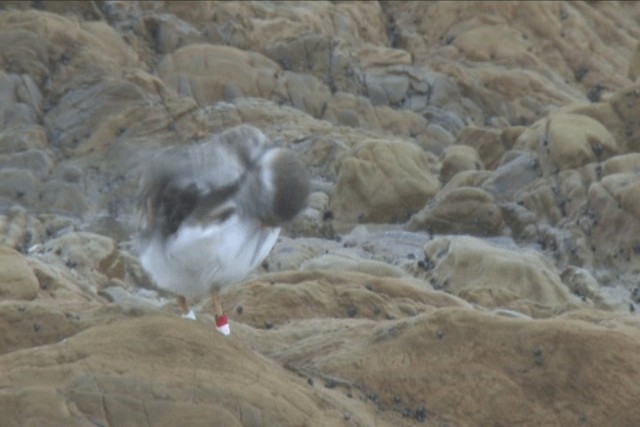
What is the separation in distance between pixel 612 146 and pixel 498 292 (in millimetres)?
7889

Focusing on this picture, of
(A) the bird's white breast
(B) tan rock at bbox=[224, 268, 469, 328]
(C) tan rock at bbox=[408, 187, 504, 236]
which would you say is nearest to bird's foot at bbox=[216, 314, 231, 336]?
(A) the bird's white breast

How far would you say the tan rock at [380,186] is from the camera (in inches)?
919

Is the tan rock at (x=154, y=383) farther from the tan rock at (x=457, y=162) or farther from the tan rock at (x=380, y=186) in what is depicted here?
the tan rock at (x=457, y=162)

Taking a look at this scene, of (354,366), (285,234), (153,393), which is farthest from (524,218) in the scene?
(153,393)

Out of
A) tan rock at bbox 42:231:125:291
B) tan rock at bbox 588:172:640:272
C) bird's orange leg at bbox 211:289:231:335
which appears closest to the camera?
bird's orange leg at bbox 211:289:231:335

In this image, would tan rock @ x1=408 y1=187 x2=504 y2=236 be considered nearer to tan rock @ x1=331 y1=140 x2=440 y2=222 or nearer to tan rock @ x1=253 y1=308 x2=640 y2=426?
tan rock @ x1=331 y1=140 x2=440 y2=222

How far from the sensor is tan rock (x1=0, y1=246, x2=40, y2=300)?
10.1 meters

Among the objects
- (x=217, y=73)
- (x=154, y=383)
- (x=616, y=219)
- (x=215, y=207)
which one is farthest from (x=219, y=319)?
(x=217, y=73)

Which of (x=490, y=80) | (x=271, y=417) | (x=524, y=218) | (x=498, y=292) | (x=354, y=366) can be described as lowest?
(x=490, y=80)

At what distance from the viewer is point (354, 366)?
25.9 feet

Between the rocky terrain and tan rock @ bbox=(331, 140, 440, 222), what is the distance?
0.12 ft

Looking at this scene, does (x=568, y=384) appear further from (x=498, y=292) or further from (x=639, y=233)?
(x=639, y=233)

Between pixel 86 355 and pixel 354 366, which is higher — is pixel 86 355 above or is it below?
above

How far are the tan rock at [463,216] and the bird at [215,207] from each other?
48.2ft
